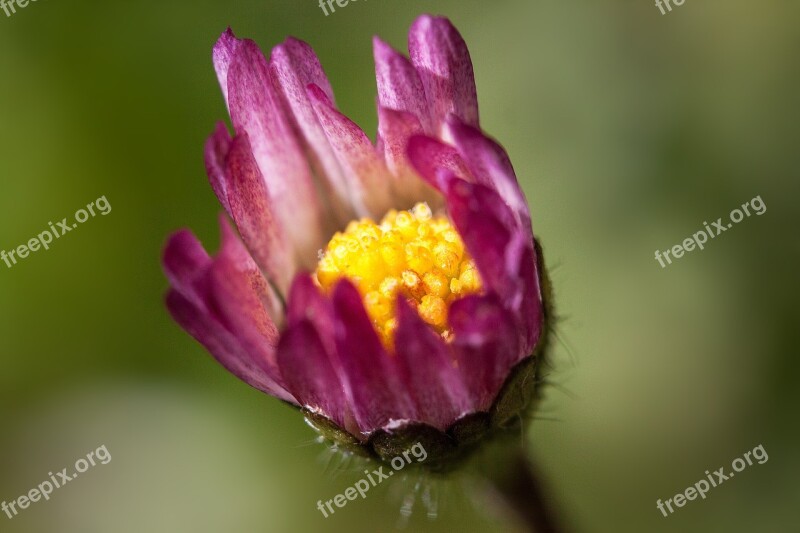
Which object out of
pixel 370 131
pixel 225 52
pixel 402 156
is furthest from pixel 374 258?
pixel 370 131

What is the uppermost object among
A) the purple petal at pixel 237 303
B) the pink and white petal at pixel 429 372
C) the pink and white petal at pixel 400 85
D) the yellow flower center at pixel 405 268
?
the pink and white petal at pixel 400 85

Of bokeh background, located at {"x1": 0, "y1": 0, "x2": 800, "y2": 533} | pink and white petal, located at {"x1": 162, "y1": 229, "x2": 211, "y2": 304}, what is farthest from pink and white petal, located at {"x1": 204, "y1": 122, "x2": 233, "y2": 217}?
bokeh background, located at {"x1": 0, "y1": 0, "x2": 800, "y2": 533}

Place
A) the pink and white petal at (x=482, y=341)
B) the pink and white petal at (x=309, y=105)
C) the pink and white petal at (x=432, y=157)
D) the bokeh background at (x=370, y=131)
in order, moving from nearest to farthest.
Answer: the pink and white petal at (x=482, y=341) < the pink and white petal at (x=432, y=157) < the pink and white petal at (x=309, y=105) < the bokeh background at (x=370, y=131)

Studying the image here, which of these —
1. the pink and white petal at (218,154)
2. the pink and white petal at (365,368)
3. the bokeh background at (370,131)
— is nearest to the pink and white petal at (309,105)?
the pink and white petal at (218,154)

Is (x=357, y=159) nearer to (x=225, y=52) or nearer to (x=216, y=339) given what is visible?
(x=225, y=52)

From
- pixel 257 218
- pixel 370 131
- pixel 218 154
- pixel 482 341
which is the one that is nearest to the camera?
pixel 482 341

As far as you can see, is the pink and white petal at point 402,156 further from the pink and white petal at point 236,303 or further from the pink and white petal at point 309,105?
the pink and white petal at point 236,303

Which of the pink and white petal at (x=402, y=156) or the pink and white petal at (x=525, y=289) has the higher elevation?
the pink and white petal at (x=402, y=156)
